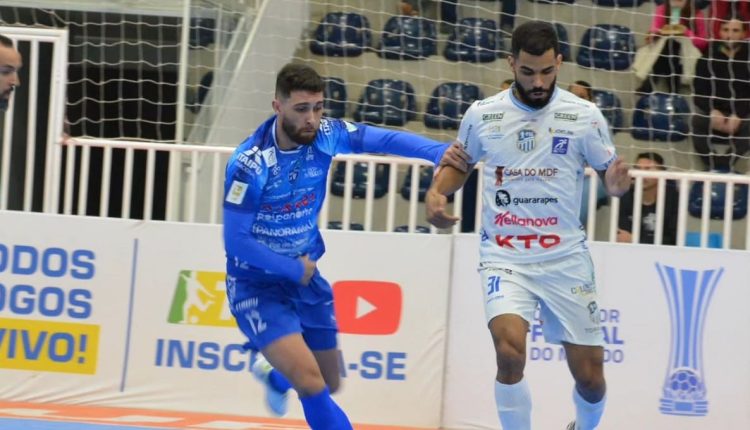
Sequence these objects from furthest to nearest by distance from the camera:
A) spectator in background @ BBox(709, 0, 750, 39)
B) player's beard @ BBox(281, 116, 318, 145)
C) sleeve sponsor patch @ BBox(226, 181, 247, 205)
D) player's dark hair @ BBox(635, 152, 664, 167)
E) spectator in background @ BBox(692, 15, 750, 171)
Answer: spectator in background @ BBox(709, 0, 750, 39) → spectator in background @ BBox(692, 15, 750, 171) → player's dark hair @ BBox(635, 152, 664, 167) → player's beard @ BBox(281, 116, 318, 145) → sleeve sponsor patch @ BBox(226, 181, 247, 205)

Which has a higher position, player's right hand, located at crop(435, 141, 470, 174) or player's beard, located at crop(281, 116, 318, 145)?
player's beard, located at crop(281, 116, 318, 145)

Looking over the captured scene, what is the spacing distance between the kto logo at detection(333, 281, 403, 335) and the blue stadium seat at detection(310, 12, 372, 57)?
3.40 meters

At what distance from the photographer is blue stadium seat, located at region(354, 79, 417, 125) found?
11.0 meters

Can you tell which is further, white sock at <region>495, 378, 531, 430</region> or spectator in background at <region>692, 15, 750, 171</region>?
spectator in background at <region>692, 15, 750, 171</region>

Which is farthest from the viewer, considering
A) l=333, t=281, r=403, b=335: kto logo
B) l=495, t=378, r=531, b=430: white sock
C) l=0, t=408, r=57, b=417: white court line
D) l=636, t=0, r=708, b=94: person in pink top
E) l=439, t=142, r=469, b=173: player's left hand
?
l=636, t=0, r=708, b=94: person in pink top

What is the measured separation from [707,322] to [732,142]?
93.1 inches

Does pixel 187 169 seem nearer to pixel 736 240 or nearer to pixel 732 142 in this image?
pixel 736 240

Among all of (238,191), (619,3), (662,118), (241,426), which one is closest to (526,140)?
(238,191)

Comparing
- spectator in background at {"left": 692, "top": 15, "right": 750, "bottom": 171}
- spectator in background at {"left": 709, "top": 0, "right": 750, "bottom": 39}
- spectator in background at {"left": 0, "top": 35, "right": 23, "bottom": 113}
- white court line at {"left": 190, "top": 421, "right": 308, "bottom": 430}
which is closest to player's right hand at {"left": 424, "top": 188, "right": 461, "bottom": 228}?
spectator in background at {"left": 0, "top": 35, "right": 23, "bottom": 113}

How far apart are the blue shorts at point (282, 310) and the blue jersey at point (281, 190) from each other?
2.9 inches

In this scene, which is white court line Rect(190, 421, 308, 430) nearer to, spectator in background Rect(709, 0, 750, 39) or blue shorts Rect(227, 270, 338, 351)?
blue shorts Rect(227, 270, 338, 351)

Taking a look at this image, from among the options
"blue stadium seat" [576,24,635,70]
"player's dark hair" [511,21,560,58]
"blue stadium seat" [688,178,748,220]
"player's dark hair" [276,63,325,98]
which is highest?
"blue stadium seat" [576,24,635,70]

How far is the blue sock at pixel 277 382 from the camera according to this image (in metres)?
7.34

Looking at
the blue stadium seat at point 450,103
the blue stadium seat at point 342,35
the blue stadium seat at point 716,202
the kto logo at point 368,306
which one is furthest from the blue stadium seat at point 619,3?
the kto logo at point 368,306
